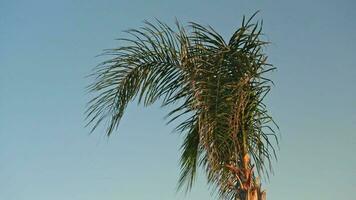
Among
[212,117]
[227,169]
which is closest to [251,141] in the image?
[227,169]

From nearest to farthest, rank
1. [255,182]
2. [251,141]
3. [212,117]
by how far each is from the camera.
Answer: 1. [212,117]
2. [255,182]
3. [251,141]

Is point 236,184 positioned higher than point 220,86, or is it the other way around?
point 220,86

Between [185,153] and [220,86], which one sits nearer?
[220,86]

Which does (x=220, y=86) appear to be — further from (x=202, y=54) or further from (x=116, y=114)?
(x=116, y=114)

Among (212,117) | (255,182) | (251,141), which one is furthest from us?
(251,141)

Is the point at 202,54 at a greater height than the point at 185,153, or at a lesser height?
greater

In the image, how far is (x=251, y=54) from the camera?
5.40m

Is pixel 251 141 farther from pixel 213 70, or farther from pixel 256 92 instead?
pixel 213 70

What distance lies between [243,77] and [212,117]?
0.49 meters

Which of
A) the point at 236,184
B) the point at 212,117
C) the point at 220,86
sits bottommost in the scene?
the point at 236,184

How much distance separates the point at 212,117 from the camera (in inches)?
200

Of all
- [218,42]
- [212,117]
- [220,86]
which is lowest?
[212,117]

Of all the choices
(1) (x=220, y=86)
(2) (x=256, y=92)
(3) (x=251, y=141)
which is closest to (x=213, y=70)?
(1) (x=220, y=86)

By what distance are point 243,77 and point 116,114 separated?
1.29 metres
